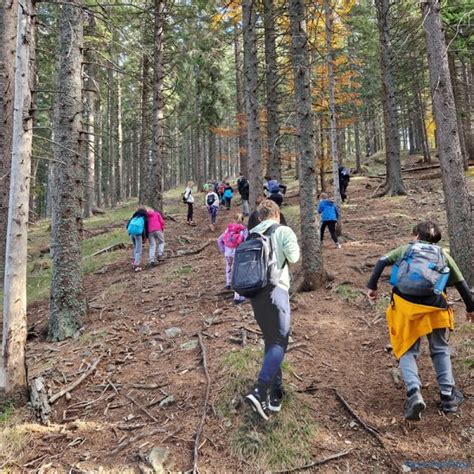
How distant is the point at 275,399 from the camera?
402 cm

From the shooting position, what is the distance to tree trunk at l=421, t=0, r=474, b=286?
6.35 m

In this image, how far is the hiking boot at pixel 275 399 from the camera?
398 cm

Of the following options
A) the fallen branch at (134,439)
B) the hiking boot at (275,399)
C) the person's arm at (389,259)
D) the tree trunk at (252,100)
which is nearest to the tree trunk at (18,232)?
the fallen branch at (134,439)

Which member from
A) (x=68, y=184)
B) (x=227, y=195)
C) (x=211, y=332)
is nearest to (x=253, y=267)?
(x=211, y=332)

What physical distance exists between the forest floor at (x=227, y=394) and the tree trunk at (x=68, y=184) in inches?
22.7

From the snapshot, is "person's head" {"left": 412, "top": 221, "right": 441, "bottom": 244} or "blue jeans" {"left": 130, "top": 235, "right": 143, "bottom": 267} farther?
"blue jeans" {"left": 130, "top": 235, "right": 143, "bottom": 267}

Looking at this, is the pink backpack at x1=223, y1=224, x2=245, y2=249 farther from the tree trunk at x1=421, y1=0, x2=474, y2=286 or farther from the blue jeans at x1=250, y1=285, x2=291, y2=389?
the blue jeans at x1=250, y1=285, x2=291, y2=389

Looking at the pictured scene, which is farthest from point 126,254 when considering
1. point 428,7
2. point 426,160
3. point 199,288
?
point 426,160

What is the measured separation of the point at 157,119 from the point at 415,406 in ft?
45.5

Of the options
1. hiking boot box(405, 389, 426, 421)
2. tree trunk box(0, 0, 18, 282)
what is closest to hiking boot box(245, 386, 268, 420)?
hiking boot box(405, 389, 426, 421)

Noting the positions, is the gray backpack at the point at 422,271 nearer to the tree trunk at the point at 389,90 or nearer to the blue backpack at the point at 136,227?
the blue backpack at the point at 136,227

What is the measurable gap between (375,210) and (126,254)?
9.19 metres

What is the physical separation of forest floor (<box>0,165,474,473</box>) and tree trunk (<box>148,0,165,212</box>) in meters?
8.04

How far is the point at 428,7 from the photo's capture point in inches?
252
